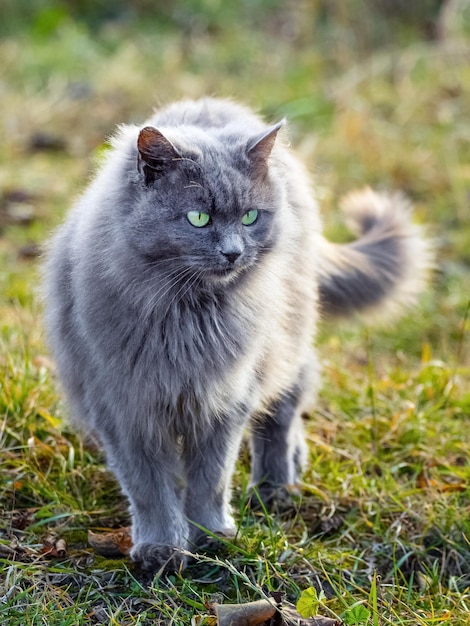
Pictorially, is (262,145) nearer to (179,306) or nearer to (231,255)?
(231,255)

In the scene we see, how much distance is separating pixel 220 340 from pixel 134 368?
10.2 inches

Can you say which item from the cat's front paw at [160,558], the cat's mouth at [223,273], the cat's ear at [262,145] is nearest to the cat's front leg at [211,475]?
the cat's front paw at [160,558]

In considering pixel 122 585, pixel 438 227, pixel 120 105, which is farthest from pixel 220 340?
pixel 120 105

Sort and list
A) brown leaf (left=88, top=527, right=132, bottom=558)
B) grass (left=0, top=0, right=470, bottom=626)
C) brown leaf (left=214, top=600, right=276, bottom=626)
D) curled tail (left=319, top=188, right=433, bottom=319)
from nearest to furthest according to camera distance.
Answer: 1. brown leaf (left=214, top=600, right=276, bottom=626)
2. grass (left=0, top=0, right=470, bottom=626)
3. brown leaf (left=88, top=527, right=132, bottom=558)
4. curled tail (left=319, top=188, right=433, bottom=319)

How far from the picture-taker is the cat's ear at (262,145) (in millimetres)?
2400

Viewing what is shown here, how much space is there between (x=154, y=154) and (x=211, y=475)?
100cm

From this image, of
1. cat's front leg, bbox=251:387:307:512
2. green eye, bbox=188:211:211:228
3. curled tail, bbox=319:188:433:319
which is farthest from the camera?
curled tail, bbox=319:188:433:319

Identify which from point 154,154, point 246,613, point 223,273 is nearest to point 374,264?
point 223,273

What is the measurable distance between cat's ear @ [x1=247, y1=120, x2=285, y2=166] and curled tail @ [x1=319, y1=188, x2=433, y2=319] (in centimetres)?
79

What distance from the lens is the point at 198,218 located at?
90.8 inches

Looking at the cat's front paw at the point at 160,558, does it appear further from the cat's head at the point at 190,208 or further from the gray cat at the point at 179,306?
the cat's head at the point at 190,208

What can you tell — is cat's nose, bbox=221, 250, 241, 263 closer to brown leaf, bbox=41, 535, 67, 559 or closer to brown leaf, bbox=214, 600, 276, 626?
brown leaf, bbox=214, 600, 276, 626

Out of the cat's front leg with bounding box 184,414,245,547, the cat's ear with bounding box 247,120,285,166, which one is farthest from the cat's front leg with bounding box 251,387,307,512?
the cat's ear with bounding box 247,120,285,166

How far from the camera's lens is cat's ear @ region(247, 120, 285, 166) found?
2.40 meters
